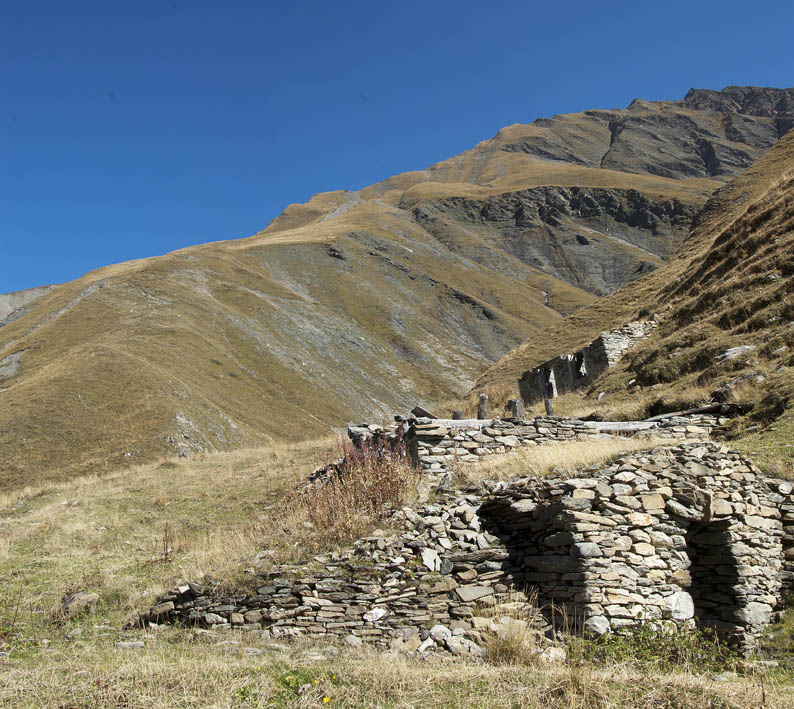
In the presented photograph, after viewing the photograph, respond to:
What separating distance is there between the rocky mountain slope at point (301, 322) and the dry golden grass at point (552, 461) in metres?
30.0

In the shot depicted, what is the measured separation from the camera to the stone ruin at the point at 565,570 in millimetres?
6586

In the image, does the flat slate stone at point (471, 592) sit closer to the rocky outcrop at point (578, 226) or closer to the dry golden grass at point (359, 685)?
the dry golden grass at point (359, 685)

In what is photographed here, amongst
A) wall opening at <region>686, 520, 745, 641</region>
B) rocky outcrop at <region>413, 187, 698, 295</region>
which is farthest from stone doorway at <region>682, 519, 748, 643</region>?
rocky outcrop at <region>413, 187, 698, 295</region>

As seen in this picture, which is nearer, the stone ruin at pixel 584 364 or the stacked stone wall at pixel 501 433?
the stacked stone wall at pixel 501 433

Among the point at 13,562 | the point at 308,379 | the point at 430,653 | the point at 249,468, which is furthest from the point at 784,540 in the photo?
the point at 308,379

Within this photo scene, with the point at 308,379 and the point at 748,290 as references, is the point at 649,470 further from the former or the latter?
the point at 308,379

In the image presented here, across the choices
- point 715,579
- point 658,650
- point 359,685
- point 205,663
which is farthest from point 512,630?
point 205,663

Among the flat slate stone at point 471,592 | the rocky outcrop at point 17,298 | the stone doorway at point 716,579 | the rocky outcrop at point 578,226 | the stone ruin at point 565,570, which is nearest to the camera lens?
the stone ruin at point 565,570

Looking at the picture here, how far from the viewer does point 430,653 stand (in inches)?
244

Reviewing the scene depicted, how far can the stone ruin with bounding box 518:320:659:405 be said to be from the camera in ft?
76.2

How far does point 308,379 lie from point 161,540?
55.3 m

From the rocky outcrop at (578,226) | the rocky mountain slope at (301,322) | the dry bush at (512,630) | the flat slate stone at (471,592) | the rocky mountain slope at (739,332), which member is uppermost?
the rocky outcrop at (578,226)

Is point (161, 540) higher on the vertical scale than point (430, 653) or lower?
higher

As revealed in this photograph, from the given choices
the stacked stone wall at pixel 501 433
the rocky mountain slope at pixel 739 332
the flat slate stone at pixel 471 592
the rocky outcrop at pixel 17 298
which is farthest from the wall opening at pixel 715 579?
the rocky outcrop at pixel 17 298
